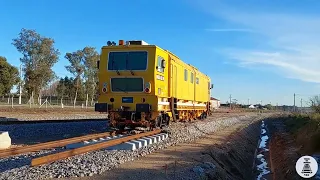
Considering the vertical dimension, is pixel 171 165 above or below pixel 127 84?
below

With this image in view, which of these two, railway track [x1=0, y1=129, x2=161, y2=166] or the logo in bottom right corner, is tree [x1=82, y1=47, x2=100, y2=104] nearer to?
railway track [x1=0, y1=129, x2=161, y2=166]

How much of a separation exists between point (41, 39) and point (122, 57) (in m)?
39.9

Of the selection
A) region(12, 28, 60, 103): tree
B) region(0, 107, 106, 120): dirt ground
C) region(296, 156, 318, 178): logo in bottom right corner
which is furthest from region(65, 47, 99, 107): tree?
region(296, 156, 318, 178): logo in bottom right corner

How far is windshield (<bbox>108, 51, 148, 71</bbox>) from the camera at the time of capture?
16562 mm

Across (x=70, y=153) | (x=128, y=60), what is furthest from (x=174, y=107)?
(x=70, y=153)

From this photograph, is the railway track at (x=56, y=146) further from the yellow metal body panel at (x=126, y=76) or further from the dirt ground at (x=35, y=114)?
the dirt ground at (x=35, y=114)

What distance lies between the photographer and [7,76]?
52.1 m

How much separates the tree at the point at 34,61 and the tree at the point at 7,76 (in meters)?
2.28

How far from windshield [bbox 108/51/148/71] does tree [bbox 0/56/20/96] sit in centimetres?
3957

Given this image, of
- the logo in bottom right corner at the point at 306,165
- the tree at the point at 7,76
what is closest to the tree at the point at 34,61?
the tree at the point at 7,76

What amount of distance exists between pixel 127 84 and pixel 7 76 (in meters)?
40.7

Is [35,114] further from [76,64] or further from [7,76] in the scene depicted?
[76,64]

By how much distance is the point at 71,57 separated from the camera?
6638 centimetres

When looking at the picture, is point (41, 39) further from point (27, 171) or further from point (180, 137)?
point (27, 171)
